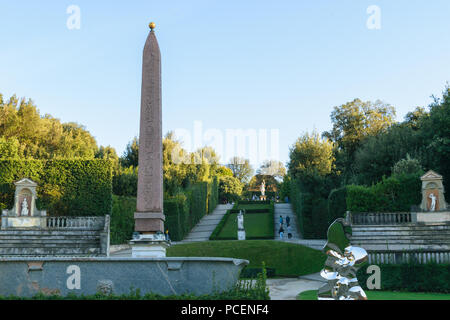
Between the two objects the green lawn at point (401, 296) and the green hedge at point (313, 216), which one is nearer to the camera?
the green lawn at point (401, 296)

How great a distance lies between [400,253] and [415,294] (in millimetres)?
1915

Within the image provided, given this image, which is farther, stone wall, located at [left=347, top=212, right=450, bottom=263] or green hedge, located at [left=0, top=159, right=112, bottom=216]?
green hedge, located at [left=0, top=159, right=112, bottom=216]

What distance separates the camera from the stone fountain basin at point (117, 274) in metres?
8.67

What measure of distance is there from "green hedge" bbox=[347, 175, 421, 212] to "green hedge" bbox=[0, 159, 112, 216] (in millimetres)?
14224

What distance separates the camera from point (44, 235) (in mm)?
25859

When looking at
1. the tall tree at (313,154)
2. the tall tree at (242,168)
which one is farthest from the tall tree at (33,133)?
the tall tree at (242,168)

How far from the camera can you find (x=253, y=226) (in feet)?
128

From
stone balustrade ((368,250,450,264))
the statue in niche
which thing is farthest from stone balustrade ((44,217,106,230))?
the statue in niche

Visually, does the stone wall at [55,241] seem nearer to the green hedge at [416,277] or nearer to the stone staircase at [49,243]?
the stone staircase at [49,243]

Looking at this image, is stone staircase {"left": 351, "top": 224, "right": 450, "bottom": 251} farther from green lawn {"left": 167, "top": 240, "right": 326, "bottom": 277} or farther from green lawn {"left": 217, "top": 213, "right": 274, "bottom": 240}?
green lawn {"left": 217, "top": 213, "right": 274, "bottom": 240}

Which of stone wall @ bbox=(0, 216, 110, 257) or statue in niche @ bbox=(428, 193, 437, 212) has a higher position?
statue in niche @ bbox=(428, 193, 437, 212)

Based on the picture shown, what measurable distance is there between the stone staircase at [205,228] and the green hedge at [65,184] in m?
6.22

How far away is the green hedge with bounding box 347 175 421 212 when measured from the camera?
97.6 feet
